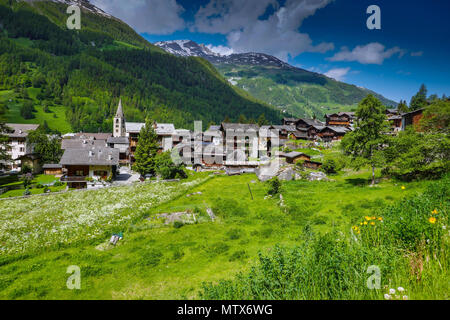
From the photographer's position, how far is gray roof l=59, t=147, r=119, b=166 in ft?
168

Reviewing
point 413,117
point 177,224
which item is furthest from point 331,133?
point 177,224

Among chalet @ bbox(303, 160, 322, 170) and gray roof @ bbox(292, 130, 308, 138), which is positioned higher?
gray roof @ bbox(292, 130, 308, 138)

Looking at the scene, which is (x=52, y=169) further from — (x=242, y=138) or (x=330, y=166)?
(x=330, y=166)

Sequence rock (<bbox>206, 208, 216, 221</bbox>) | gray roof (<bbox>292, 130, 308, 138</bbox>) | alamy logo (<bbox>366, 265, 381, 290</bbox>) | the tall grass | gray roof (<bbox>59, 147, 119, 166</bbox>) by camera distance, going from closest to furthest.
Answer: alamy logo (<bbox>366, 265, 381, 290</bbox>), the tall grass, rock (<bbox>206, 208, 216, 221</bbox>), gray roof (<bbox>59, 147, 119, 166</bbox>), gray roof (<bbox>292, 130, 308, 138</bbox>)

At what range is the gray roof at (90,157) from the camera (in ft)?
168

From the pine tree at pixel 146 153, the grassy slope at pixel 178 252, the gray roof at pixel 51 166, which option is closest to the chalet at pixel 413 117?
the grassy slope at pixel 178 252

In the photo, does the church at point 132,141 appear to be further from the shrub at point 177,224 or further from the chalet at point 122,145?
the shrub at point 177,224

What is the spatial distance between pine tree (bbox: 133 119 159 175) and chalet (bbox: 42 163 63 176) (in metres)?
29.8

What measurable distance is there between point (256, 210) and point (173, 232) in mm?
11085

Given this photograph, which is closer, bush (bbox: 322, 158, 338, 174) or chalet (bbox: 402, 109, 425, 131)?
chalet (bbox: 402, 109, 425, 131)

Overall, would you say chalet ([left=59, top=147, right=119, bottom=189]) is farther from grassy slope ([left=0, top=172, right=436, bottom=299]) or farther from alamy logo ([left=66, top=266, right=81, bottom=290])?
alamy logo ([left=66, top=266, right=81, bottom=290])

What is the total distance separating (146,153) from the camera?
197 feet

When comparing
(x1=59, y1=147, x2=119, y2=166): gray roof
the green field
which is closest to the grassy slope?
(x1=59, y1=147, x2=119, y2=166): gray roof
